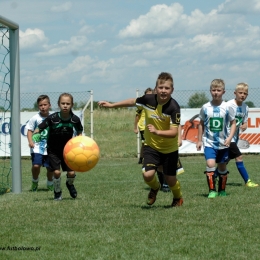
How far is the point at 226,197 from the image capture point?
9.41 metres

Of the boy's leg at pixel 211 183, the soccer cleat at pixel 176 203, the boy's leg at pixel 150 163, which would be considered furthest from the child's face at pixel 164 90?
the boy's leg at pixel 211 183

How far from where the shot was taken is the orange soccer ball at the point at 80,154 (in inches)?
335

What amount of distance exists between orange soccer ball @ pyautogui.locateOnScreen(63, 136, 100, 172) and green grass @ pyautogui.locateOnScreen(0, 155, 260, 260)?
0.56 meters

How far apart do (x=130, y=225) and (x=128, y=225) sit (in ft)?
0.07

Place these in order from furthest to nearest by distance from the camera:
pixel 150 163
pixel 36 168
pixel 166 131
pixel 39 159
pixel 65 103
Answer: pixel 39 159, pixel 36 168, pixel 65 103, pixel 150 163, pixel 166 131

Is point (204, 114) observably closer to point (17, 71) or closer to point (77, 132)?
point (77, 132)

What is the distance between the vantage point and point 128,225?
687 cm

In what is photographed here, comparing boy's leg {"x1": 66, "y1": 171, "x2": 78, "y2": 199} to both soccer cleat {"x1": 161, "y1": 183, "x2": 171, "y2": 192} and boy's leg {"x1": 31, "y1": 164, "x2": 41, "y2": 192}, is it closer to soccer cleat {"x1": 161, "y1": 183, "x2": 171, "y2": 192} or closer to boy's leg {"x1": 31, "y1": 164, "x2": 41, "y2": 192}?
soccer cleat {"x1": 161, "y1": 183, "x2": 171, "y2": 192}

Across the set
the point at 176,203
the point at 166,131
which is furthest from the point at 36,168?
the point at 166,131

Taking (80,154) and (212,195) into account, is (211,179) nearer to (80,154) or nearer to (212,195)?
(212,195)

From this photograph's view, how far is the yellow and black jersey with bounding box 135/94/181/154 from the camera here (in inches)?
315

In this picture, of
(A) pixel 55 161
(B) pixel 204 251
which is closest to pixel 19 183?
(A) pixel 55 161

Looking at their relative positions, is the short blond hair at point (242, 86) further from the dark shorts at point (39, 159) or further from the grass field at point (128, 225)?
the dark shorts at point (39, 159)

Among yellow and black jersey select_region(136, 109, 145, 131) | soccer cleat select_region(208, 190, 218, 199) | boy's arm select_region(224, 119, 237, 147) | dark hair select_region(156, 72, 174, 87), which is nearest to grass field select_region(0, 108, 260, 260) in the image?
soccer cleat select_region(208, 190, 218, 199)
